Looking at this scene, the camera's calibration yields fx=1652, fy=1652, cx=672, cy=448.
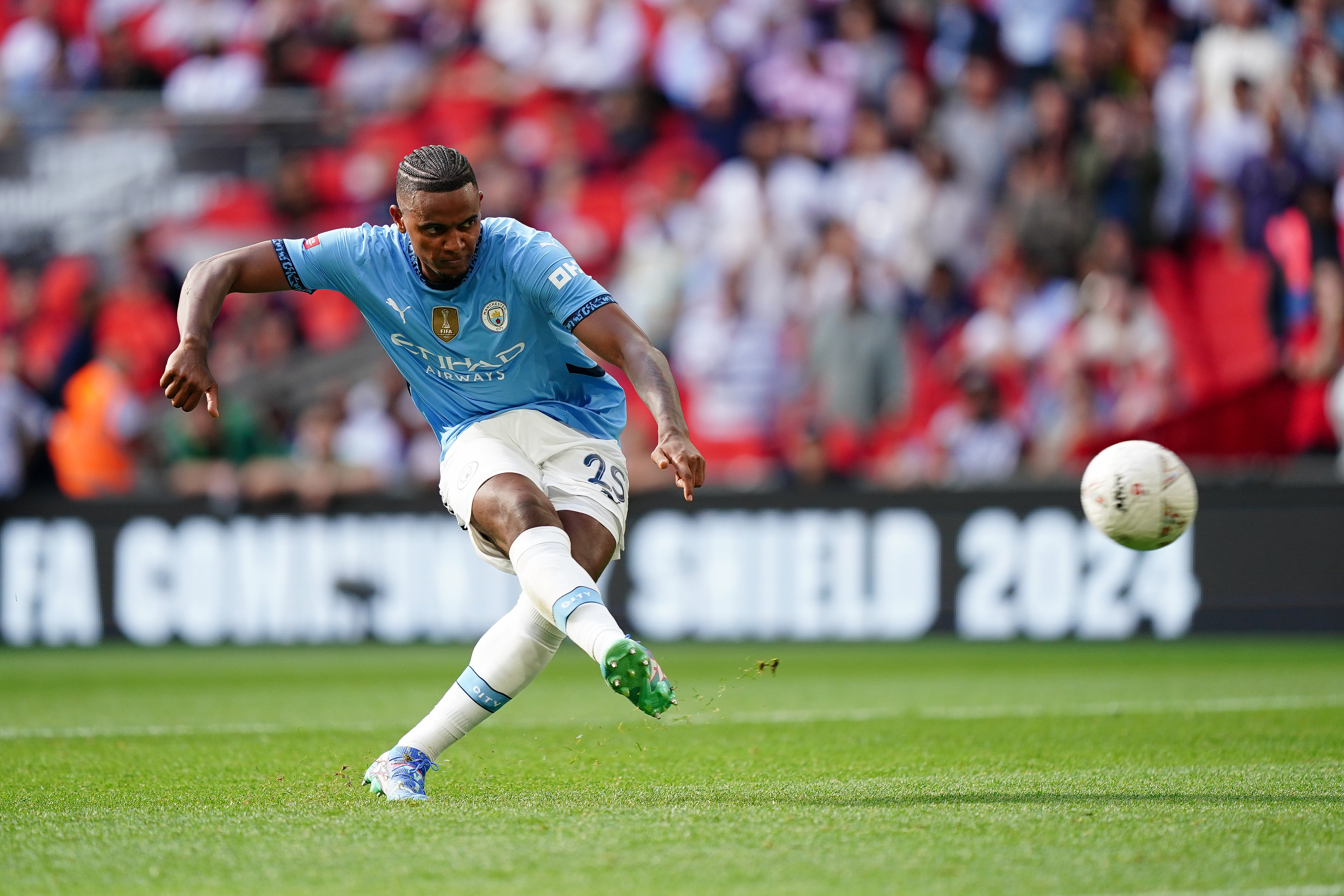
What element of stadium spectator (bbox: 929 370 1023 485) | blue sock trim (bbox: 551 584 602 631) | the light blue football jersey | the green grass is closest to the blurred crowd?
stadium spectator (bbox: 929 370 1023 485)

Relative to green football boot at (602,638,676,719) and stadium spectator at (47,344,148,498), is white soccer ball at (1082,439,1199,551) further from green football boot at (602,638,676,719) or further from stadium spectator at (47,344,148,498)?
stadium spectator at (47,344,148,498)

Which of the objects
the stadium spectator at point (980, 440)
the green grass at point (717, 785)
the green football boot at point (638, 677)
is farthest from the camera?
the stadium spectator at point (980, 440)

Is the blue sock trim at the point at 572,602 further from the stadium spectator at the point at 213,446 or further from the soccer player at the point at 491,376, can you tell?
the stadium spectator at the point at 213,446

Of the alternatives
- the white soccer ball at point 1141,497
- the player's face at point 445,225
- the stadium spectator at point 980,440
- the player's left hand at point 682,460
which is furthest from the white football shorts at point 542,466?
the stadium spectator at point 980,440

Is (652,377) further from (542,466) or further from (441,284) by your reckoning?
(441,284)

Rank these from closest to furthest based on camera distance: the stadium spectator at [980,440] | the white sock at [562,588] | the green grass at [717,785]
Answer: the green grass at [717,785] → the white sock at [562,588] → the stadium spectator at [980,440]

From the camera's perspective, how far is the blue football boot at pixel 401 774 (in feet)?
18.2

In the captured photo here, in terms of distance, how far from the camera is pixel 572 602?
5.21 m

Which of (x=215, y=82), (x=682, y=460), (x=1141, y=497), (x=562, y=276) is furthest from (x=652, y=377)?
(x=215, y=82)

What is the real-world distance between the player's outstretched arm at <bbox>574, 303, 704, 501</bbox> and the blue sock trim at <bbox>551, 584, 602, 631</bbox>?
1.42 ft

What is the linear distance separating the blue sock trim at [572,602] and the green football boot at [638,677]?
30 centimetres

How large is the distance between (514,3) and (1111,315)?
755 cm

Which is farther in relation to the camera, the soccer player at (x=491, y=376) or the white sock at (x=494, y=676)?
the white sock at (x=494, y=676)

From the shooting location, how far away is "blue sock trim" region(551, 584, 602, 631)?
17.1 ft
